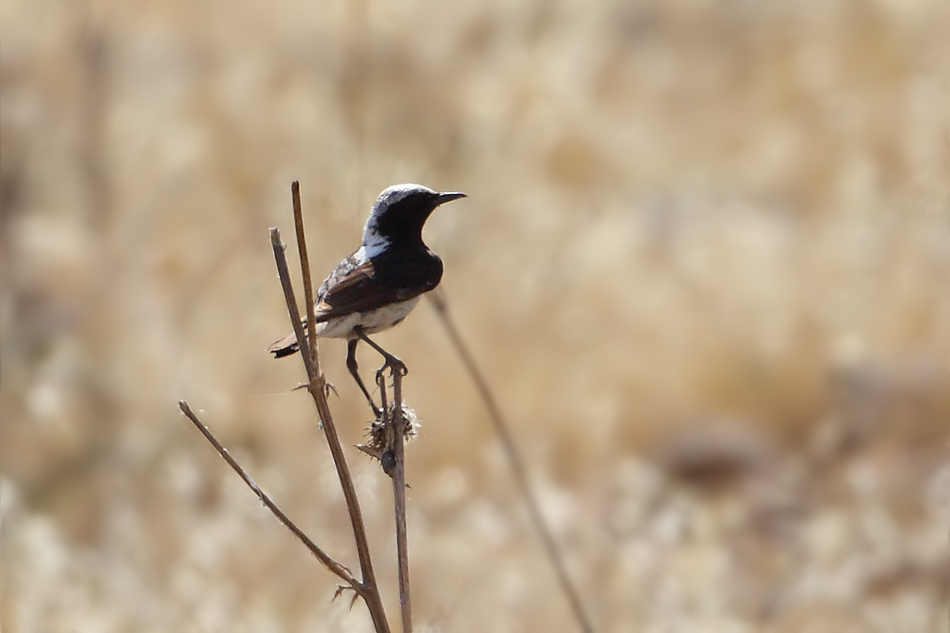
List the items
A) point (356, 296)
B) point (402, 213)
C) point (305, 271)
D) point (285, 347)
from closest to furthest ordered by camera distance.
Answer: point (305, 271) → point (285, 347) → point (356, 296) → point (402, 213)

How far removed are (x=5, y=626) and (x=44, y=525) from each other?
624 mm

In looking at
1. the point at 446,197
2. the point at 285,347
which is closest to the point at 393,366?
the point at 285,347

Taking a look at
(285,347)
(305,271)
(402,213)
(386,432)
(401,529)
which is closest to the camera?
(305,271)

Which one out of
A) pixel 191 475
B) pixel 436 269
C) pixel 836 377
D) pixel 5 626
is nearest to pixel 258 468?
pixel 191 475

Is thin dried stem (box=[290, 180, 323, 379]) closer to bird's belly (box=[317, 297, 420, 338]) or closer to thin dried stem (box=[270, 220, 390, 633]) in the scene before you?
thin dried stem (box=[270, 220, 390, 633])

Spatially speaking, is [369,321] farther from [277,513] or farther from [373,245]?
[277,513]

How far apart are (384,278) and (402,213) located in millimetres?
229

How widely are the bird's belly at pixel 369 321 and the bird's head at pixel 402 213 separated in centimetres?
18

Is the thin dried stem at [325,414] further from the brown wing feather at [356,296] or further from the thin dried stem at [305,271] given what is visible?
the brown wing feather at [356,296]

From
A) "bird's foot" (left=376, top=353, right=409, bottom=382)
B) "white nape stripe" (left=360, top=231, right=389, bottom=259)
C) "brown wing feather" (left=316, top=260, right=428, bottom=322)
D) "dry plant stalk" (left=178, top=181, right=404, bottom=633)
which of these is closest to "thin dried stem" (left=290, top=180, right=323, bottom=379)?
"dry plant stalk" (left=178, top=181, right=404, bottom=633)

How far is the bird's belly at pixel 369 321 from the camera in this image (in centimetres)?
207

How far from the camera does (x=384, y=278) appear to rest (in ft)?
6.85

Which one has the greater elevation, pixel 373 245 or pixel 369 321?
pixel 373 245

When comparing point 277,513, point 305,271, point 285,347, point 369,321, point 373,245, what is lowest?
point 277,513
